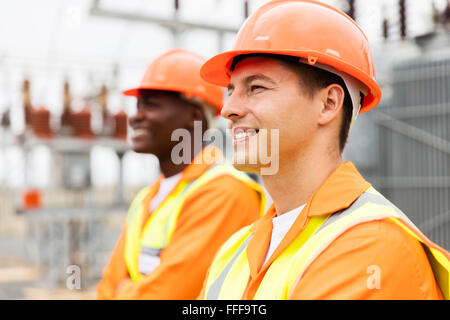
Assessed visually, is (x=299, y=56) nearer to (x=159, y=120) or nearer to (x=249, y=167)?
(x=249, y=167)

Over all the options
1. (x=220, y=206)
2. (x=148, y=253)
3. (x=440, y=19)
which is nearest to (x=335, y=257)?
(x=220, y=206)

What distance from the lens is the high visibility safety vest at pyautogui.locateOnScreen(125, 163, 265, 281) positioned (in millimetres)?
2274

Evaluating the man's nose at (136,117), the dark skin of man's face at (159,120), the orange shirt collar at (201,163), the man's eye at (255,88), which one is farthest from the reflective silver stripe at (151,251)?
the man's eye at (255,88)

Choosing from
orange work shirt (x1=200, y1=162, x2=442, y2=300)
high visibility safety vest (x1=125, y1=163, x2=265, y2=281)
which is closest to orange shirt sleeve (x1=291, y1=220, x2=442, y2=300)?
orange work shirt (x1=200, y1=162, x2=442, y2=300)

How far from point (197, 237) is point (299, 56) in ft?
3.40

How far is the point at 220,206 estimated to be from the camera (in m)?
2.18

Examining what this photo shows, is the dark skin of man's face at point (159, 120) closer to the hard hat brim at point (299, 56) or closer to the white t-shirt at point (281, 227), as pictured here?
the hard hat brim at point (299, 56)

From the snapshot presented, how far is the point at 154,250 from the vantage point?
7.48ft

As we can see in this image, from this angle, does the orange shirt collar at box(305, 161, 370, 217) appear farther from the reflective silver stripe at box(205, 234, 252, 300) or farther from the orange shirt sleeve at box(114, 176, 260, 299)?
the orange shirt sleeve at box(114, 176, 260, 299)

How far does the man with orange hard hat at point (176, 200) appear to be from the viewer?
2.11 meters

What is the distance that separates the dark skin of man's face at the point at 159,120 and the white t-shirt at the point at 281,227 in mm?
1262

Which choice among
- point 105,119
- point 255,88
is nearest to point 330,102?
point 255,88
